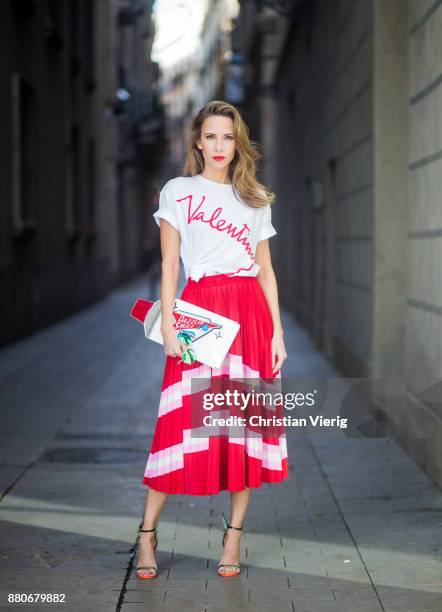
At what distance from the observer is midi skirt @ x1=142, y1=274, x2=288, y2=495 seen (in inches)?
168

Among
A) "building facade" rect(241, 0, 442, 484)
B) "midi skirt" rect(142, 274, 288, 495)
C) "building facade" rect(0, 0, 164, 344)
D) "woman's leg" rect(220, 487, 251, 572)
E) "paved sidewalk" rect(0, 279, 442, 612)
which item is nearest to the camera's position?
"paved sidewalk" rect(0, 279, 442, 612)

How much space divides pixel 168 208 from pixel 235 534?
133 centimetres

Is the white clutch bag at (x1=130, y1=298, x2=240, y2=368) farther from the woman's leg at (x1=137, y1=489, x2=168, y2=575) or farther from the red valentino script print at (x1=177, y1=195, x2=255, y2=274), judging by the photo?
the woman's leg at (x1=137, y1=489, x2=168, y2=575)

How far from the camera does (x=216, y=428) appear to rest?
14.0 feet

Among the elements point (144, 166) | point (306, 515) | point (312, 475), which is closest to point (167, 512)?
point (306, 515)

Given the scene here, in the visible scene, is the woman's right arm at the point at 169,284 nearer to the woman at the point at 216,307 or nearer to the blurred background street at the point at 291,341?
the woman at the point at 216,307

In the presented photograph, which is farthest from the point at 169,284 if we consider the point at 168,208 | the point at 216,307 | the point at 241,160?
the point at 241,160

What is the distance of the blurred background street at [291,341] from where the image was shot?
449 cm

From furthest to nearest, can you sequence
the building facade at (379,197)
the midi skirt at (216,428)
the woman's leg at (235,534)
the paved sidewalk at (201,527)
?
the building facade at (379,197)
the woman's leg at (235,534)
the midi skirt at (216,428)
the paved sidewalk at (201,527)

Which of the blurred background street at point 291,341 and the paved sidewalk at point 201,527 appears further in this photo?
the blurred background street at point 291,341

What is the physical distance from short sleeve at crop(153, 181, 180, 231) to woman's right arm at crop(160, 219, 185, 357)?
2 centimetres

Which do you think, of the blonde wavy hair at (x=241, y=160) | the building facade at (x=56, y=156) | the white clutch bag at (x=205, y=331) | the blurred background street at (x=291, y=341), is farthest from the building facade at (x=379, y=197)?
the building facade at (x=56, y=156)

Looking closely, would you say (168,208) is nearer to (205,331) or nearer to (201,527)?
(205,331)

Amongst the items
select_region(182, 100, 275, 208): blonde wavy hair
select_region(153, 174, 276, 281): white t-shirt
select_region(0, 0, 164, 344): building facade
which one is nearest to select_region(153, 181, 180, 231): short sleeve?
select_region(153, 174, 276, 281): white t-shirt
